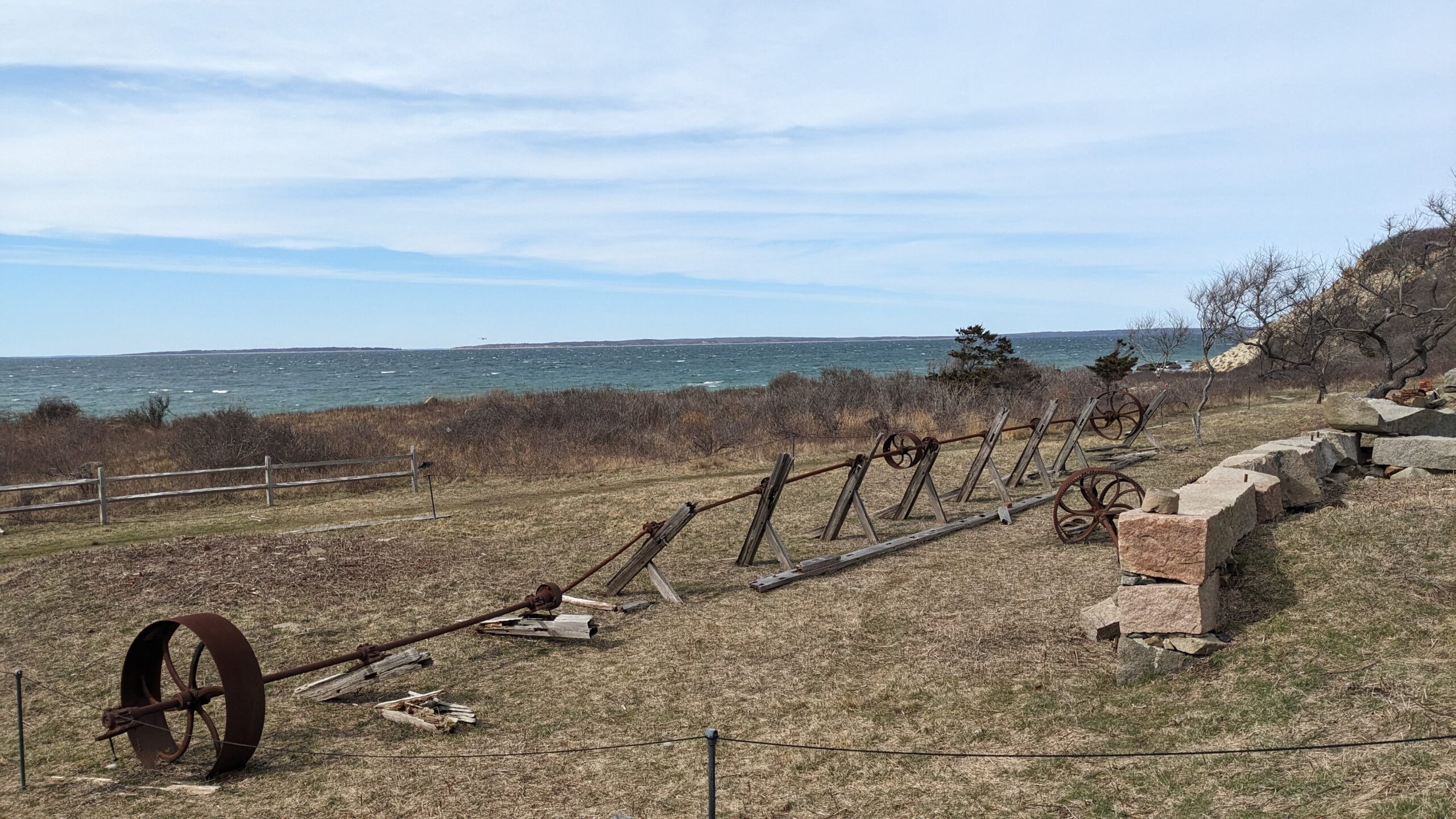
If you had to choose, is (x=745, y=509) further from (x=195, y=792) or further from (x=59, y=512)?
(x=59, y=512)

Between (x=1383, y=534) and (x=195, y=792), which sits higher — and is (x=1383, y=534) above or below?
above

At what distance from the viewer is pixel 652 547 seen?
10.3m

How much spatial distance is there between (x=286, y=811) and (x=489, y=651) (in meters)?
3.35

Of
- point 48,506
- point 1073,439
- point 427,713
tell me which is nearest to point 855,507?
point 1073,439

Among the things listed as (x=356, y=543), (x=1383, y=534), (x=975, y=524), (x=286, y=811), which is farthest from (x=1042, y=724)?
(x=356, y=543)

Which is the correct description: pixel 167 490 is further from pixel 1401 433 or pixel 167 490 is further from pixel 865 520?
pixel 1401 433

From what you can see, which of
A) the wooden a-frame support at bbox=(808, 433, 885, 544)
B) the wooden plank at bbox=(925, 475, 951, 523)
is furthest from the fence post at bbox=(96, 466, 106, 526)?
the wooden plank at bbox=(925, 475, 951, 523)

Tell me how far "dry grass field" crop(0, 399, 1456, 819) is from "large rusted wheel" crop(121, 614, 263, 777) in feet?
0.57

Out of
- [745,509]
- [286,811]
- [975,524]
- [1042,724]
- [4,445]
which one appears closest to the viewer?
[286,811]

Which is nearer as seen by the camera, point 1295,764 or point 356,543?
point 1295,764

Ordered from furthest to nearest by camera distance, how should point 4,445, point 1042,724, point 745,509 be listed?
1. point 4,445
2. point 745,509
3. point 1042,724

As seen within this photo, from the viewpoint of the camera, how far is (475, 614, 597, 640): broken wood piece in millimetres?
8812

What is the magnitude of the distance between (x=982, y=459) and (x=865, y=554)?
4.13m

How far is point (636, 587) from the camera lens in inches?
431
